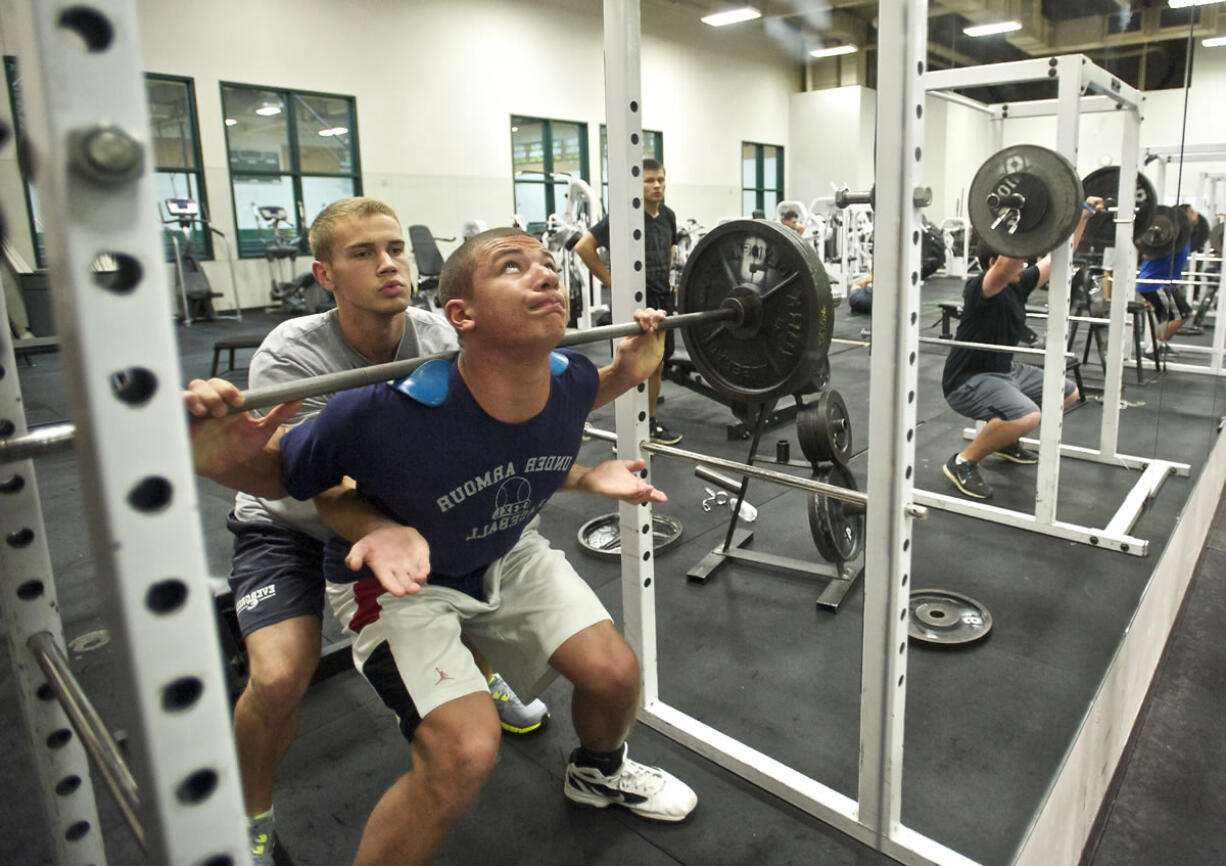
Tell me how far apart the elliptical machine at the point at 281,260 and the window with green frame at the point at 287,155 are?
0.06 metres

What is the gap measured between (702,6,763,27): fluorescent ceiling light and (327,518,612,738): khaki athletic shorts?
1270cm

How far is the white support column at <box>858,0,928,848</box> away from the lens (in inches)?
46.6

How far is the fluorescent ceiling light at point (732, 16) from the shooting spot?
40.2 feet

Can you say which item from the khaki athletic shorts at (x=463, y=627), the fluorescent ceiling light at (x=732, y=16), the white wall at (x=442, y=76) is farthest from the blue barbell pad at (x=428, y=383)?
the fluorescent ceiling light at (x=732, y=16)

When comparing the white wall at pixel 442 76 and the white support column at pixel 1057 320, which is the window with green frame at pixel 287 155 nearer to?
the white wall at pixel 442 76

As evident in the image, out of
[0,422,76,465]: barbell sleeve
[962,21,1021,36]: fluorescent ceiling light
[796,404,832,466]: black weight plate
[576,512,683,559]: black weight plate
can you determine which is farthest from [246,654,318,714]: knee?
[962,21,1021,36]: fluorescent ceiling light

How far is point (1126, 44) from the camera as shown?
2.95 m

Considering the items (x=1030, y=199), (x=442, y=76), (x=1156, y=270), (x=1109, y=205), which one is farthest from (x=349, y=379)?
(x=442, y=76)

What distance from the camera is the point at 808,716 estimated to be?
1.89 m

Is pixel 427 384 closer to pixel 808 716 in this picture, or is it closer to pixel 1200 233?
pixel 808 716

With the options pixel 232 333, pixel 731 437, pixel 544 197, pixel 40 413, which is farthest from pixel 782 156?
pixel 40 413

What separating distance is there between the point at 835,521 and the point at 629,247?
3.77 feet

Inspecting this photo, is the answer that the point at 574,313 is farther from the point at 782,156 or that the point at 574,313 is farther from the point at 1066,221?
the point at 782,156

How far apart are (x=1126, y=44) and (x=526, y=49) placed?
28.8 feet
